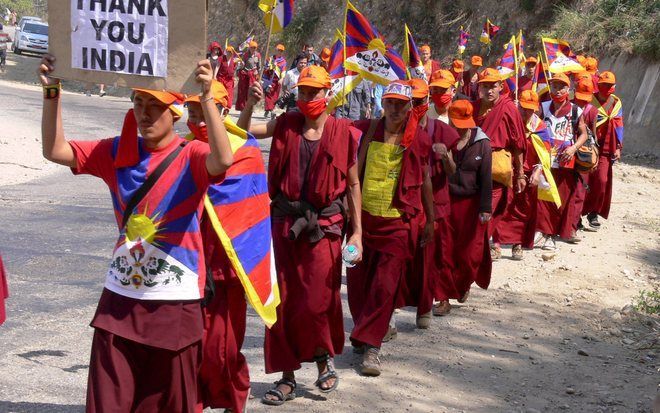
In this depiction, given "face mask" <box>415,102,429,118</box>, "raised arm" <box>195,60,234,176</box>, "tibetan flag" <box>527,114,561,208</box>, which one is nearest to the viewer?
"raised arm" <box>195,60,234,176</box>

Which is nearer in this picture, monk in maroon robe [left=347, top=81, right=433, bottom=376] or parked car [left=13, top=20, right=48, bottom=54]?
monk in maroon robe [left=347, top=81, right=433, bottom=376]

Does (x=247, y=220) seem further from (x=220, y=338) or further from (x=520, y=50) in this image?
(x=520, y=50)

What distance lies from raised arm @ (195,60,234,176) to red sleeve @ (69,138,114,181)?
0.46 metres

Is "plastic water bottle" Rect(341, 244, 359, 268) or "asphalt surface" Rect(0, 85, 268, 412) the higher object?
"plastic water bottle" Rect(341, 244, 359, 268)

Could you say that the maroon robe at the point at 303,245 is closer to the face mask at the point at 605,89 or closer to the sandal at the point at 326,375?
the sandal at the point at 326,375

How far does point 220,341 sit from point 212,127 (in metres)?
1.54

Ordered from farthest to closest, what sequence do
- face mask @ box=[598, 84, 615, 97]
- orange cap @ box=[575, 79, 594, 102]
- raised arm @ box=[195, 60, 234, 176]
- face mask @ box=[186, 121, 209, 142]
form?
face mask @ box=[598, 84, 615, 97] < orange cap @ box=[575, 79, 594, 102] < face mask @ box=[186, 121, 209, 142] < raised arm @ box=[195, 60, 234, 176]

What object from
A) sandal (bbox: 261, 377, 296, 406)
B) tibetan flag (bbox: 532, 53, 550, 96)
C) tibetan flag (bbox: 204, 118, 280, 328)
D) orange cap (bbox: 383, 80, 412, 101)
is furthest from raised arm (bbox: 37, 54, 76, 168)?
tibetan flag (bbox: 532, 53, 550, 96)

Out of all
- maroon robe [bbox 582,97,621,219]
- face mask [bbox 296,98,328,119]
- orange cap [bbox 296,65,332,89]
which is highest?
orange cap [bbox 296,65,332,89]

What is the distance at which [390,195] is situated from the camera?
716 cm

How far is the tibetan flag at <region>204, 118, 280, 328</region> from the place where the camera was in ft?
16.7

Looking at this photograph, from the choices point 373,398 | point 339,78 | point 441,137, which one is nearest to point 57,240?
point 339,78

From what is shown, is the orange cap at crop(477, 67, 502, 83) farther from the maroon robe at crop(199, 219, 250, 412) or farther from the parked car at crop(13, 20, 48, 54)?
the parked car at crop(13, 20, 48, 54)

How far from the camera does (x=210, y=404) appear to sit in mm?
5215
